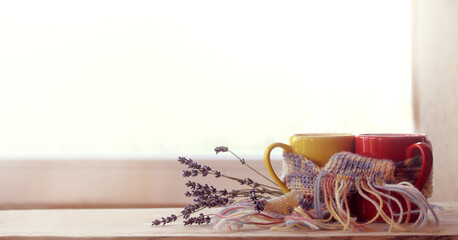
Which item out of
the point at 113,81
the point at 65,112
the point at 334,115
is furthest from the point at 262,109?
the point at 65,112

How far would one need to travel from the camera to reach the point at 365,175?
72cm

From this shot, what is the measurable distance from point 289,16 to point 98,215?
1029 mm

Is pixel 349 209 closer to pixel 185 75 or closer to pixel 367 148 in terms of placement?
pixel 367 148

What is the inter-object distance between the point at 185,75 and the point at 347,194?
1033 millimetres

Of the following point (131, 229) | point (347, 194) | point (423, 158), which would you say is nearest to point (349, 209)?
point (347, 194)

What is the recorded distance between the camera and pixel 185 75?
65.3 inches

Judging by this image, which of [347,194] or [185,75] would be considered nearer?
[347,194]

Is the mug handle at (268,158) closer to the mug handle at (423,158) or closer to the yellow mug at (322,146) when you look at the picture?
the yellow mug at (322,146)

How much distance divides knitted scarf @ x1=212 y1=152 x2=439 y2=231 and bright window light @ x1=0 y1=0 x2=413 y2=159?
874 mm

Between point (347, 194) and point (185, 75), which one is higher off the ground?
point (185, 75)

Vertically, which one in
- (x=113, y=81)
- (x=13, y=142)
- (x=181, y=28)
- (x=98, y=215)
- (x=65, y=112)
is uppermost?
(x=181, y=28)

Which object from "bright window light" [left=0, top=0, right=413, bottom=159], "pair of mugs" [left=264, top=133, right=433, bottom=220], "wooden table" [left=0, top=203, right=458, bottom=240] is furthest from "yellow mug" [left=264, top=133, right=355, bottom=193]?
"bright window light" [left=0, top=0, right=413, bottom=159]

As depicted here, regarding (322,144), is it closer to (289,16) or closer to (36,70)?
(289,16)

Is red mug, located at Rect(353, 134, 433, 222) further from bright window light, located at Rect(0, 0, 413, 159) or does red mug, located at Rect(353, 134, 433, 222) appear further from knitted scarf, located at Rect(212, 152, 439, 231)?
bright window light, located at Rect(0, 0, 413, 159)
